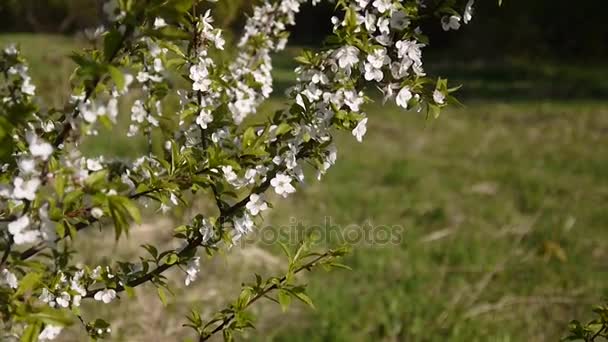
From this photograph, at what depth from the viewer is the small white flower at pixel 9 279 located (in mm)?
1327

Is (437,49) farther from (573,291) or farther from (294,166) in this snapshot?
(294,166)

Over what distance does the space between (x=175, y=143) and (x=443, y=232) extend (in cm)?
349

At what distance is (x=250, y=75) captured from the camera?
6.86 feet

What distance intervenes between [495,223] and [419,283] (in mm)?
1327

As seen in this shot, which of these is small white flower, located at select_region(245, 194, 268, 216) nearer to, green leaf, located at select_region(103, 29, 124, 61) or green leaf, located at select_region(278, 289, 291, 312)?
green leaf, located at select_region(278, 289, 291, 312)

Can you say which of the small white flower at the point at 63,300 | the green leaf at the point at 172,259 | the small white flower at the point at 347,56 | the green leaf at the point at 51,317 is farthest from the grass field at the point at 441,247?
the green leaf at the point at 51,317

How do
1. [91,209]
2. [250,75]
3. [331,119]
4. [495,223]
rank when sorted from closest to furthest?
[91,209] → [331,119] → [250,75] → [495,223]

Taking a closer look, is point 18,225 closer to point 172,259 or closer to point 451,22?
point 172,259

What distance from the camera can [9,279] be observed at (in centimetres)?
133

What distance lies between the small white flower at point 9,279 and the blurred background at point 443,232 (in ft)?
1.65

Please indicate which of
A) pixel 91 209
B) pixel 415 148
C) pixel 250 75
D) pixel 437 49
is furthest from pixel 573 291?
pixel 437 49

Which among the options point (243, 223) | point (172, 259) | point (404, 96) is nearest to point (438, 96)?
point (404, 96)

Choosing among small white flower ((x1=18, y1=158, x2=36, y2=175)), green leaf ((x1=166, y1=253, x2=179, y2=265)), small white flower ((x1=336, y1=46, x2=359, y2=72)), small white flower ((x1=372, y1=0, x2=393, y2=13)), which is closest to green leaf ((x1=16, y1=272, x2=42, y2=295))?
small white flower ((x1=18, y1=158, x2=36, y2=175))

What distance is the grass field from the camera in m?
3.39
